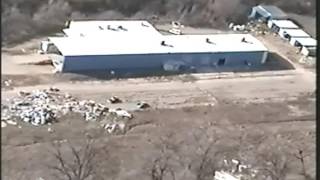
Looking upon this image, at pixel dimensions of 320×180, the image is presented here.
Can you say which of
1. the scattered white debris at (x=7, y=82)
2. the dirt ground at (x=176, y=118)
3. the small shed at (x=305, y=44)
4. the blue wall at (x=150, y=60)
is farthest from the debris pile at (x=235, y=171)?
the small shed at (x=305, y=44)

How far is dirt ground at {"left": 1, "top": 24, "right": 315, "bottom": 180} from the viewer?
4105 mm

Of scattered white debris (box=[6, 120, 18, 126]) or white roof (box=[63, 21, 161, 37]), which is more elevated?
white roof (box=[63, 21, 161, 37])

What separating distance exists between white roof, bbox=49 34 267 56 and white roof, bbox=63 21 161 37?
0.13 m

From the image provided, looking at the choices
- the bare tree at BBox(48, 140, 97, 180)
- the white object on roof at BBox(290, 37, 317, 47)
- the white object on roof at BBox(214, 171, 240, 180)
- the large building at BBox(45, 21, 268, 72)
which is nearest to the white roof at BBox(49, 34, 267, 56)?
the large building at BBox(45, 21, 268, 72)

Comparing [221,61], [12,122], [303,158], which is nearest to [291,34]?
[221,61]

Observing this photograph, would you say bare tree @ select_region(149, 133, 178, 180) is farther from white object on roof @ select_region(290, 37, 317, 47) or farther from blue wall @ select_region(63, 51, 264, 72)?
white object on roof @ select_region(290, 37, 317, 47)

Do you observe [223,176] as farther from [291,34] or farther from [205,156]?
[291,34]

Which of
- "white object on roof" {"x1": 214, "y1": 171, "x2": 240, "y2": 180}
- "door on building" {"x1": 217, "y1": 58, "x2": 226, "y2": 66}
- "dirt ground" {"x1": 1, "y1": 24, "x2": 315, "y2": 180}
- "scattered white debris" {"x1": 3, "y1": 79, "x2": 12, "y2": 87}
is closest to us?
"white object on roof" {"x1": 214, "y1": 171, "x2": 240, "y2": 180}

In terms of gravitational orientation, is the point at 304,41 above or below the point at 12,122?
above

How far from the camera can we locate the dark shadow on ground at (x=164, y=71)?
5656 mm

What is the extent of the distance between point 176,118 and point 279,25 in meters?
2.56

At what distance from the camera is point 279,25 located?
6.97m

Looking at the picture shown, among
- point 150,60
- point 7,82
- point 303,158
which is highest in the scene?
point 303,158

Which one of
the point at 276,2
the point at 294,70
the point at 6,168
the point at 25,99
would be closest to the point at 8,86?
the point at 25,99
